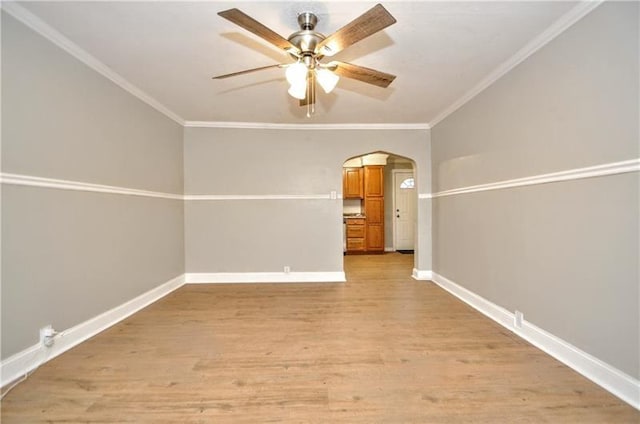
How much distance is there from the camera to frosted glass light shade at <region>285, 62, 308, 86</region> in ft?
6.31

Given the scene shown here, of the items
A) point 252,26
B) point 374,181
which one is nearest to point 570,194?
point 252,26

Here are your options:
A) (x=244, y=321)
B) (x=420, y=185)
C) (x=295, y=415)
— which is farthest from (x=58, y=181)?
(x=420, y=185)

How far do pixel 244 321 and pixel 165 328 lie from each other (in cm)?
70

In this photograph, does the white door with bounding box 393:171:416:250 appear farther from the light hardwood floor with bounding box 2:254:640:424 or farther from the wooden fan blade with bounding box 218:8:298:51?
the wooden fan blade with bounding box 218:8:298:51

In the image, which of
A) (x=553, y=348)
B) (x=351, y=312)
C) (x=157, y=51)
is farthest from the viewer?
(x=351, y=312)

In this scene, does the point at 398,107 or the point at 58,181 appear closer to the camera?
the point at 58,181

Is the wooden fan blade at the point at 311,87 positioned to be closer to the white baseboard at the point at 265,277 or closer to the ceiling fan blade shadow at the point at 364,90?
the ceiling fan blade shadow at the point at 364,90

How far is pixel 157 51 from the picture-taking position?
2.32 metres

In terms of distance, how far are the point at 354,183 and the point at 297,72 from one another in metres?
5.42

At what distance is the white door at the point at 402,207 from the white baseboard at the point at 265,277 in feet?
11.8

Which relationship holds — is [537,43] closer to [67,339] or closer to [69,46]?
[69,46]

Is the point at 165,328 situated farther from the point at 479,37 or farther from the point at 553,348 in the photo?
the point at 479,37

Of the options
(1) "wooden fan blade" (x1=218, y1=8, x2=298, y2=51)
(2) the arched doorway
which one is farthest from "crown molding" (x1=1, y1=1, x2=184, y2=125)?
(2) the arched doorway

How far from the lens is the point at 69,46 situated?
86.1 inches
